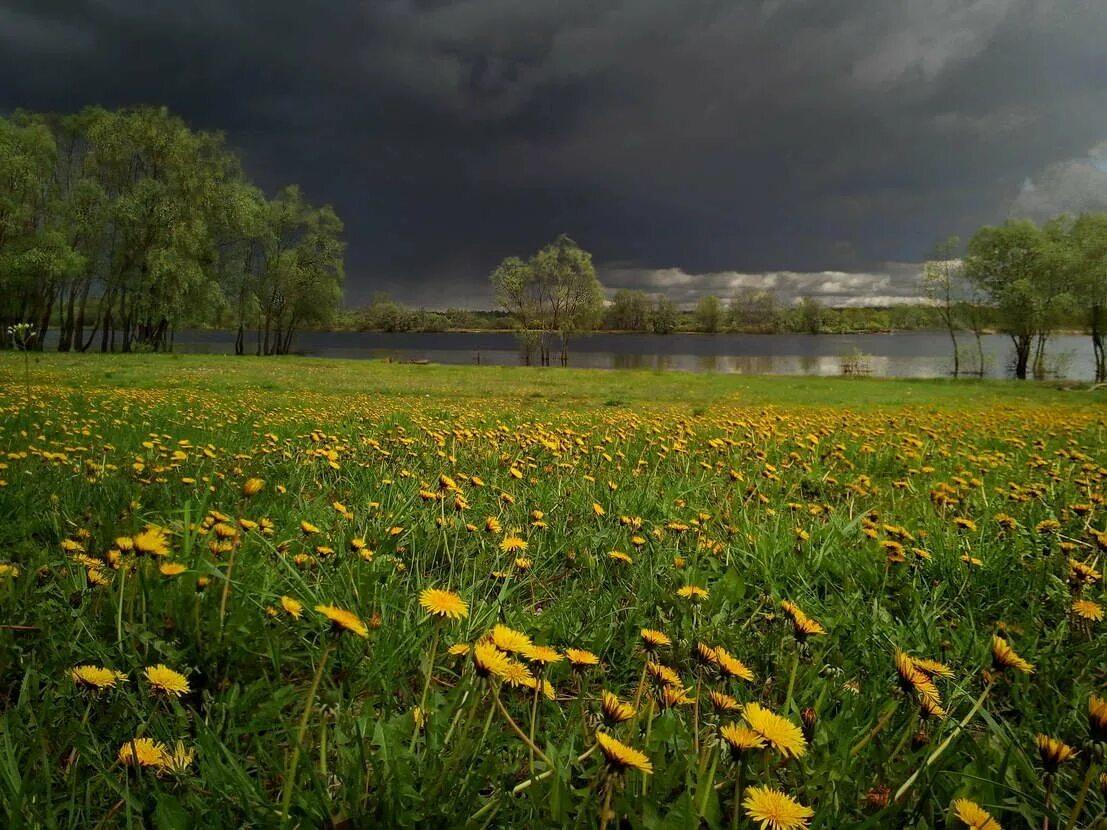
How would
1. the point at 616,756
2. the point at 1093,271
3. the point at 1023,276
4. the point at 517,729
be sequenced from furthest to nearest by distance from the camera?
the point at 1023,276, the point at 1093,271, the point at 517,729, the point at 616,756

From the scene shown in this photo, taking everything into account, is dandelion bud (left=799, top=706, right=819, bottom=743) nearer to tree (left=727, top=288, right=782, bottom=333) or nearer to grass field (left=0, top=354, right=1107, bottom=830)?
grass field (left=0, top=354, right=1107, bottom=830)

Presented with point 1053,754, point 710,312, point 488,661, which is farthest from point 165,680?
point 710,312

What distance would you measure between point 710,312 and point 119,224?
168 m

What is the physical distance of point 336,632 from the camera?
1.17 m

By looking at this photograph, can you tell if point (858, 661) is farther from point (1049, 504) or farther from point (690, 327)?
point (690, 327)

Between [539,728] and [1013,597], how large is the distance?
231 cm

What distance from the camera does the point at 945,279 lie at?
174ft

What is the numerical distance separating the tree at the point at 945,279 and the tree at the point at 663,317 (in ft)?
396

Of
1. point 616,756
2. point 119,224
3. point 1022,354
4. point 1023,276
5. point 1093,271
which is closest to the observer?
point 616,756

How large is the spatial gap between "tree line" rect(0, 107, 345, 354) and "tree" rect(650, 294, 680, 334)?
450ft

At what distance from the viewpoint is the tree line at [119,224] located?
38.2m

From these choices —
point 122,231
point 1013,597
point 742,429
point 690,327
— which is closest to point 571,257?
point 122,231

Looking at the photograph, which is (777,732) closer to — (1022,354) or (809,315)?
(1022,354)

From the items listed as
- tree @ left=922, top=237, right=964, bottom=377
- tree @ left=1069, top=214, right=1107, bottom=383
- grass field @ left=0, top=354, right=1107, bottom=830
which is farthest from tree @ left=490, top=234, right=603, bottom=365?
grass field @ left=0, top=354, right=1107, bottom=830
